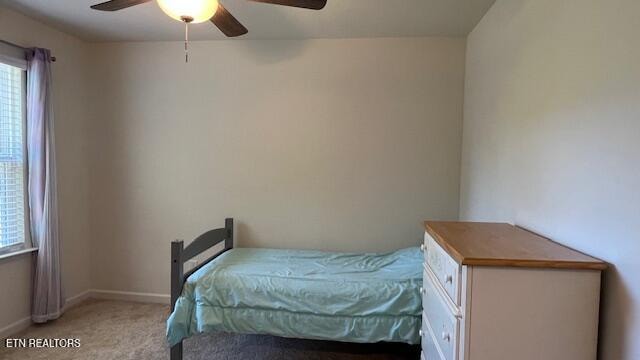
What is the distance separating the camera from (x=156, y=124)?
3.02 meters

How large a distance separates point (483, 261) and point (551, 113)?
84 cm

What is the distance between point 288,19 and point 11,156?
2377 millimetres

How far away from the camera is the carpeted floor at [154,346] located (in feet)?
7.33

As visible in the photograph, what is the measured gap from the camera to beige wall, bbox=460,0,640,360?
1031 mm

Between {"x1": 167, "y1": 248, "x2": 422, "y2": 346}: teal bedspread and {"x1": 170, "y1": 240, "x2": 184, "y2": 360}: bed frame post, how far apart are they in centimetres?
4

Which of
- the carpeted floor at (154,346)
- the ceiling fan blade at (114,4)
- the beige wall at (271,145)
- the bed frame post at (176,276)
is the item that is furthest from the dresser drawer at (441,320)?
the ceiling fan blade at (114,4)

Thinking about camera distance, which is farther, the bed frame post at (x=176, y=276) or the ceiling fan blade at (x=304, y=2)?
the bed frame post at (x=176, y=276)

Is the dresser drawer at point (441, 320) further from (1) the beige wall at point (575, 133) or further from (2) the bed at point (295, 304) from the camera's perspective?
(1) the beige wall at point (575, 133)

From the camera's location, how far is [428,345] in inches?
63.7

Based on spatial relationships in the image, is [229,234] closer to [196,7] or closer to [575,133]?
[196,7]

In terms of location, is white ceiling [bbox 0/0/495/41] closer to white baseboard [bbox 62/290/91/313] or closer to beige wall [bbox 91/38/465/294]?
beige wall [bbox 91/38/465/294]

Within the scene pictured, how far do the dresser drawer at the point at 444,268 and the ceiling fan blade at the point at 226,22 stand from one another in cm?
163

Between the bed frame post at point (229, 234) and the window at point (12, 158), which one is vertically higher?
the window at point (12, 158)

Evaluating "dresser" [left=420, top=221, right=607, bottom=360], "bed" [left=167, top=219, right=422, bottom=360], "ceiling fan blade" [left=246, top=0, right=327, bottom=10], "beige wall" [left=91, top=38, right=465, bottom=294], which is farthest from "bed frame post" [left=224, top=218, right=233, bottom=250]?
"dresser" [left=420, top=221, right=607, bottom=360]
